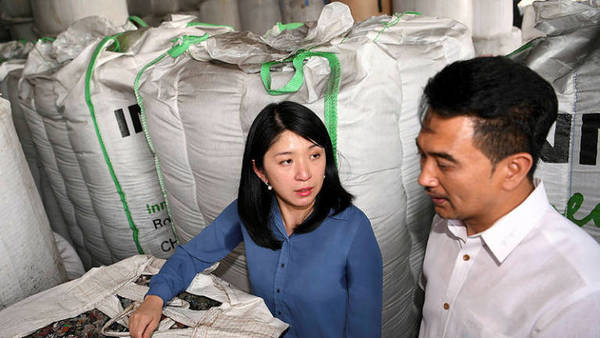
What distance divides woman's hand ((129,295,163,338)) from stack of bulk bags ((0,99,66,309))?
1.87 feet

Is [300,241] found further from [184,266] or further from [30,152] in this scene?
[30,152]

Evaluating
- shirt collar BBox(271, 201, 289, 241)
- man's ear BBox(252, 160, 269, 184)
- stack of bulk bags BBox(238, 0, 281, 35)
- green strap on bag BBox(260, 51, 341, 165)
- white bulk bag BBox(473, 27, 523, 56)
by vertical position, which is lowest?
shirt collar BBox(271, 201, 289, 241)

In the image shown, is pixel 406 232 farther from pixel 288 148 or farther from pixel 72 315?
pixel 72 315

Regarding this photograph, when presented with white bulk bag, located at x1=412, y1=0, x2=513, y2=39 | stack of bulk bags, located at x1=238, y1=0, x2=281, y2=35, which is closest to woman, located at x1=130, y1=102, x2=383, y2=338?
white bulk bag, located at x1=412, y1=0, x2=513, y2=39

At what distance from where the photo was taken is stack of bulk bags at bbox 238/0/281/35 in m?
3.02

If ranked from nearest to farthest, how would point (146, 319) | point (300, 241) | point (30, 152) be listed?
point (146, 319)
point (300, 241)
point (30, 152)

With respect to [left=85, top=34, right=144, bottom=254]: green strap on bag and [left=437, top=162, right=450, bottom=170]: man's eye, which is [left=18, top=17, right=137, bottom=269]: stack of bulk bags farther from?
[left=437, top=162, right=450, bottom=170]: man's eye

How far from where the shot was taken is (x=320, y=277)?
42.9 inches

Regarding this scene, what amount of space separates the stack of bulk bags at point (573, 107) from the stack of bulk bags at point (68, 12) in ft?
6.77

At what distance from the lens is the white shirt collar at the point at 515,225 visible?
2.44 ft

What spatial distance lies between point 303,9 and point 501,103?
6.74ft

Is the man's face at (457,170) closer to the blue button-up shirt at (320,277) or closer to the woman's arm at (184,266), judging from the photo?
the blue button-up shirt at (320,277)

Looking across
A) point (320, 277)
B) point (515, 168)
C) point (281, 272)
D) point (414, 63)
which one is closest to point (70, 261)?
point (281, 272)

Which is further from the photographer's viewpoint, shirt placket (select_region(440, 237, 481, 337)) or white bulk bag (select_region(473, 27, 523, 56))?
white bulk bag (select_region(473, 27, 523, 56))
